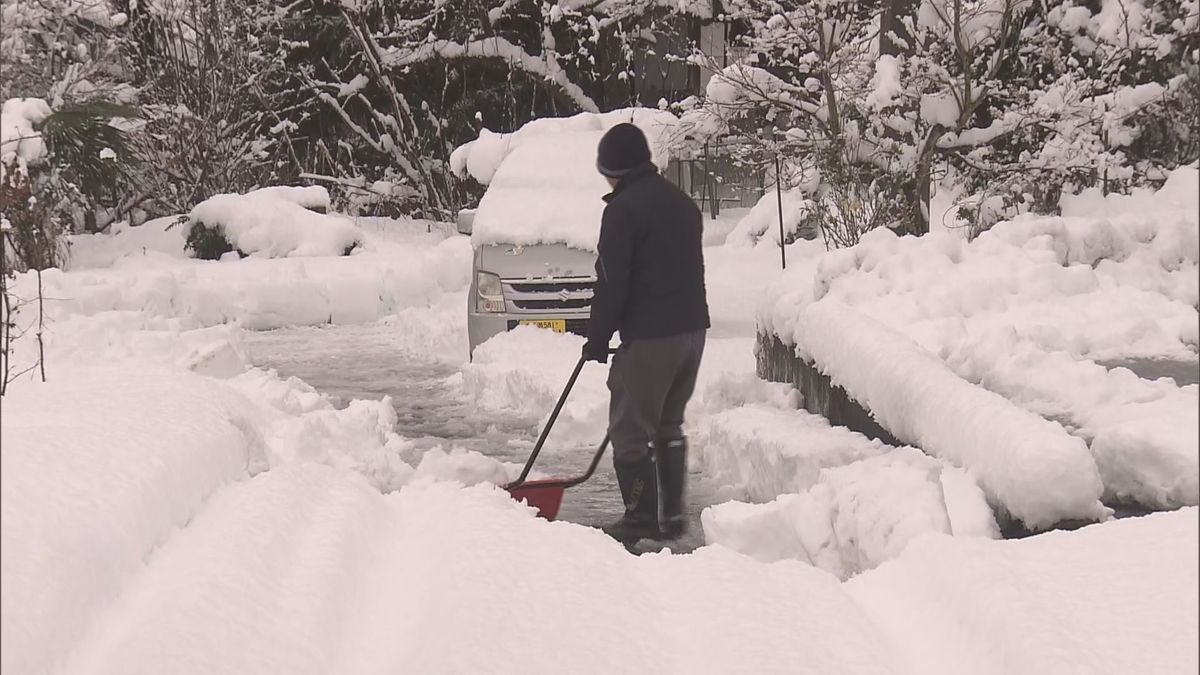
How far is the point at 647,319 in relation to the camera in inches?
125

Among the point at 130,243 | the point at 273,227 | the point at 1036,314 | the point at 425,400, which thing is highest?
the point at 1036,314

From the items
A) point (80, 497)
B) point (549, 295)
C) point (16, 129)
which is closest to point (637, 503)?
point (549, 295)

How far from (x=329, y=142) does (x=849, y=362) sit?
17249mm

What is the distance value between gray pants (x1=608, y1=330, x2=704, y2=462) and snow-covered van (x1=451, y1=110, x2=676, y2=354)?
928 mm

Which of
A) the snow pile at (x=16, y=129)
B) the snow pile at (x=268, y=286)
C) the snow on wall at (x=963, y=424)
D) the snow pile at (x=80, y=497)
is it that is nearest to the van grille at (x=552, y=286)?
the snow on wall at (x=963, y=424)

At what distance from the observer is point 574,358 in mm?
8836

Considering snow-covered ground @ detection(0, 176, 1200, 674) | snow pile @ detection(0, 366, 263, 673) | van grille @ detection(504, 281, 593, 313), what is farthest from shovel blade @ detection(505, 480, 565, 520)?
snow pile @ detection(0, 366, 263, 673)

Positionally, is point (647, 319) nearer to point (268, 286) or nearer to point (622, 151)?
point (622, 151)

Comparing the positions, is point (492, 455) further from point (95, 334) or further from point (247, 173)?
point (247, 173)

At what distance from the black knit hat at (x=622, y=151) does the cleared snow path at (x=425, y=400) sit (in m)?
4.05

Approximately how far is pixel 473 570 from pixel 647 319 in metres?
0.76

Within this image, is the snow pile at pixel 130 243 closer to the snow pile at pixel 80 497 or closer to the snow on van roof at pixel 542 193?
the snow on van roof at pixel 542 193

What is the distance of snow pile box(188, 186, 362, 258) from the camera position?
15.2m

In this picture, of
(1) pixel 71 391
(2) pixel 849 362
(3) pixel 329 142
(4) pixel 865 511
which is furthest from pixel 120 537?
(3) pixel 329 142
